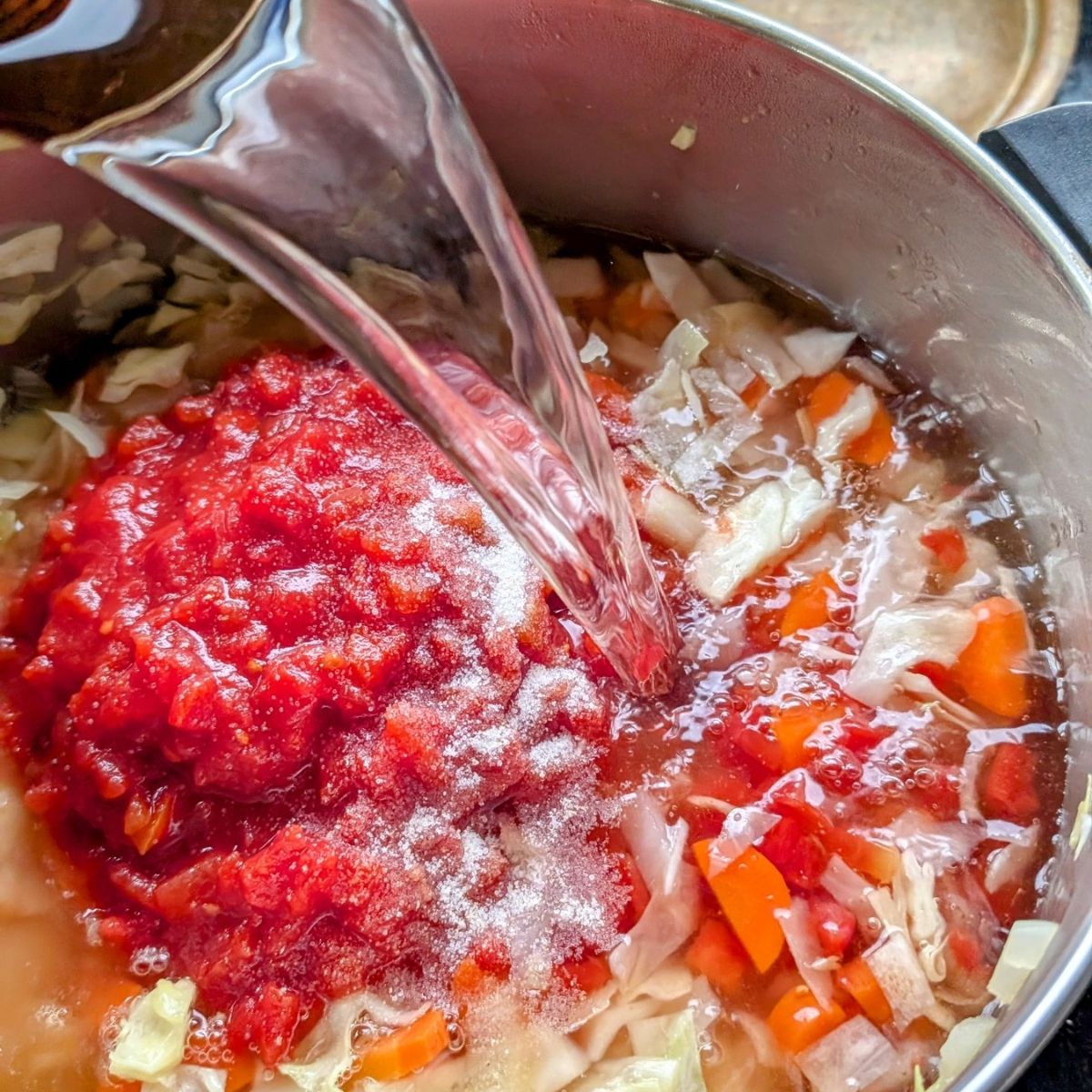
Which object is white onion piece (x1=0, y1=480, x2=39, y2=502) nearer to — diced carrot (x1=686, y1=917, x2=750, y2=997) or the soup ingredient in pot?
the soup ingredient in pot

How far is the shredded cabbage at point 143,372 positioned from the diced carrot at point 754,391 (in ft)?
2.69

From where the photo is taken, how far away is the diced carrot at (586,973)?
1203mm

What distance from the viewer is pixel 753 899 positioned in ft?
3.99

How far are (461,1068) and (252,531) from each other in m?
0.66

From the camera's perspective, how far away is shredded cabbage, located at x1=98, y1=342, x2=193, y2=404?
1.60 meters

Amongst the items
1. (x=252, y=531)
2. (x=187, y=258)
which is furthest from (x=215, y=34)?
(x=187, y=258)

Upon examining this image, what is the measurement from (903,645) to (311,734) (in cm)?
71

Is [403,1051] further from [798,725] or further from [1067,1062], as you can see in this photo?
[1067,1062]

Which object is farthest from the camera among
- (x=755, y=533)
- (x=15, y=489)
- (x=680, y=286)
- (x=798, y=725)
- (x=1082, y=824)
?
(x=680, y=286)

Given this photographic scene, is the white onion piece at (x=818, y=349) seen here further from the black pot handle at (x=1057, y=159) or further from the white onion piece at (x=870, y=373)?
the black pot handle at (x=1057, y=159)

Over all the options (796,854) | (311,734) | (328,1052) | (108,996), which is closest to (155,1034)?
(108,996)

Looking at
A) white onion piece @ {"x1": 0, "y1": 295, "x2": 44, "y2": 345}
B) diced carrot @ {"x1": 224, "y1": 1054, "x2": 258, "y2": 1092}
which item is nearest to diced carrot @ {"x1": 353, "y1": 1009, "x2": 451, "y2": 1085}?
diced carrot @ {"x1": 224, "y1": 1054, "x2": 258, "y2": 1092}

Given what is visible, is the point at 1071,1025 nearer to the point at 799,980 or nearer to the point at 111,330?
the point at 799,980

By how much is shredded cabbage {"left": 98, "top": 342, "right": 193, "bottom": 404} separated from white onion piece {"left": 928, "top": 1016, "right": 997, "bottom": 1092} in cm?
131
